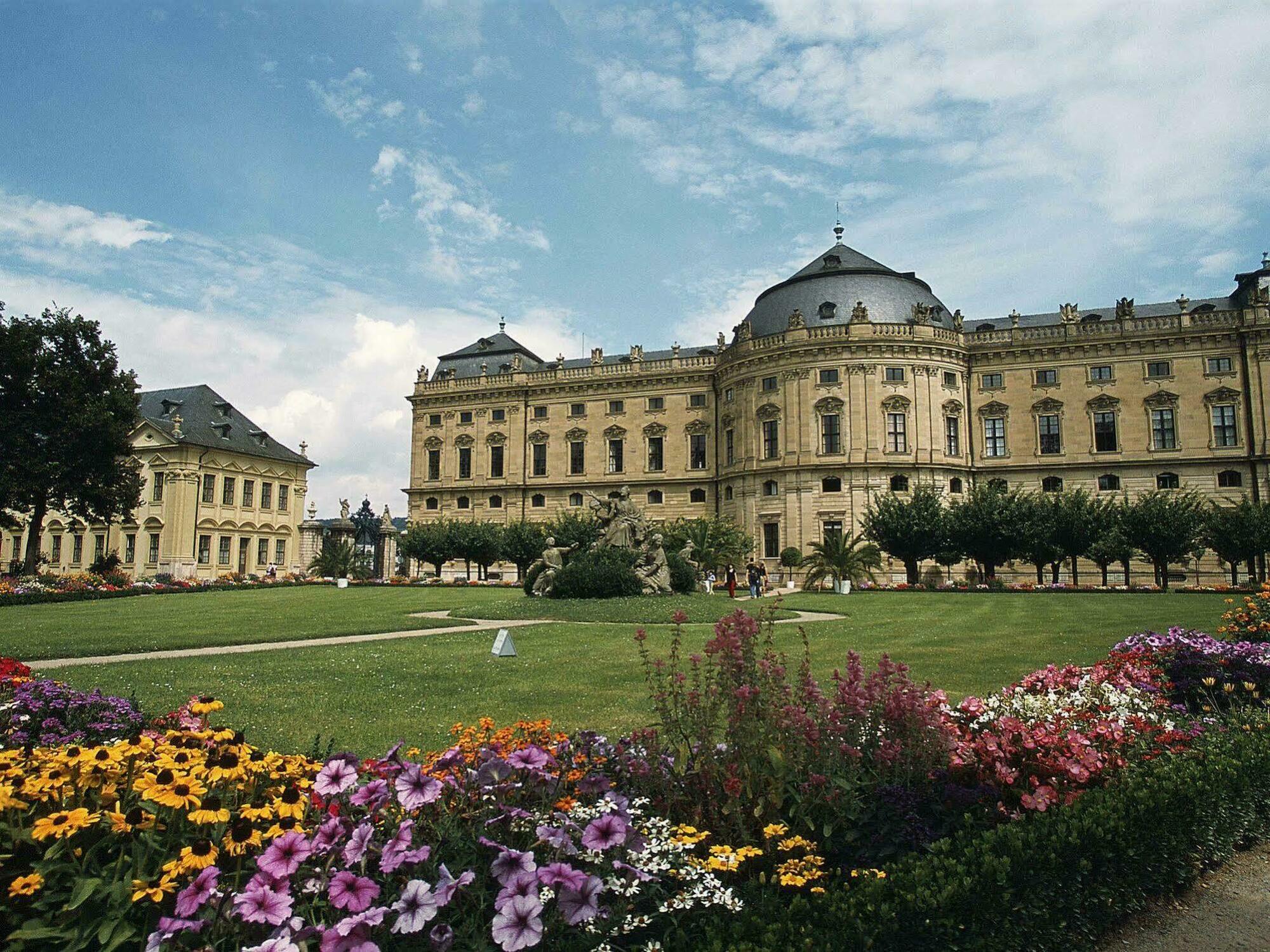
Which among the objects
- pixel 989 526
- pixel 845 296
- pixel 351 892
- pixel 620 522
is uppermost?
pixel 845 296

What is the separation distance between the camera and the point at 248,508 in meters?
66.1

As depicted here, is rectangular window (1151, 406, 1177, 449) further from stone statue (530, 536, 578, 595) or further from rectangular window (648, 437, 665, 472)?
stone statue (530, 536, 578, 595)

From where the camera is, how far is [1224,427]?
49.9 metres

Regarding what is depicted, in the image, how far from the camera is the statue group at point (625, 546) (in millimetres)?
29281

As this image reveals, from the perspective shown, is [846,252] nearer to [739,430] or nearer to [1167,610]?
[739,430]

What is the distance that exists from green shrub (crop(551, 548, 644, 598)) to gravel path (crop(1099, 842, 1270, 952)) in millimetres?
22709

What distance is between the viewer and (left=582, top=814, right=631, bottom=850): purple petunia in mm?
3848

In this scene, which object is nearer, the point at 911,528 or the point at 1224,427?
the point at 911,528

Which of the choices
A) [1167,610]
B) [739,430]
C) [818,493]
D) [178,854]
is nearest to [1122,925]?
[178,854]

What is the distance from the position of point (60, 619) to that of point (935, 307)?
171 ft

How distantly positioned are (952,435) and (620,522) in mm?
31456

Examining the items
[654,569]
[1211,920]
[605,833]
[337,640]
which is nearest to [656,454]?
[654,569]

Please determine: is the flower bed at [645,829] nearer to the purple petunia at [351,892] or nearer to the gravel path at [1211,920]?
the purple petunia at [351,892]

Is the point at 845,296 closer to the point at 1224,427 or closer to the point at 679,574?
the point at 1224,427
